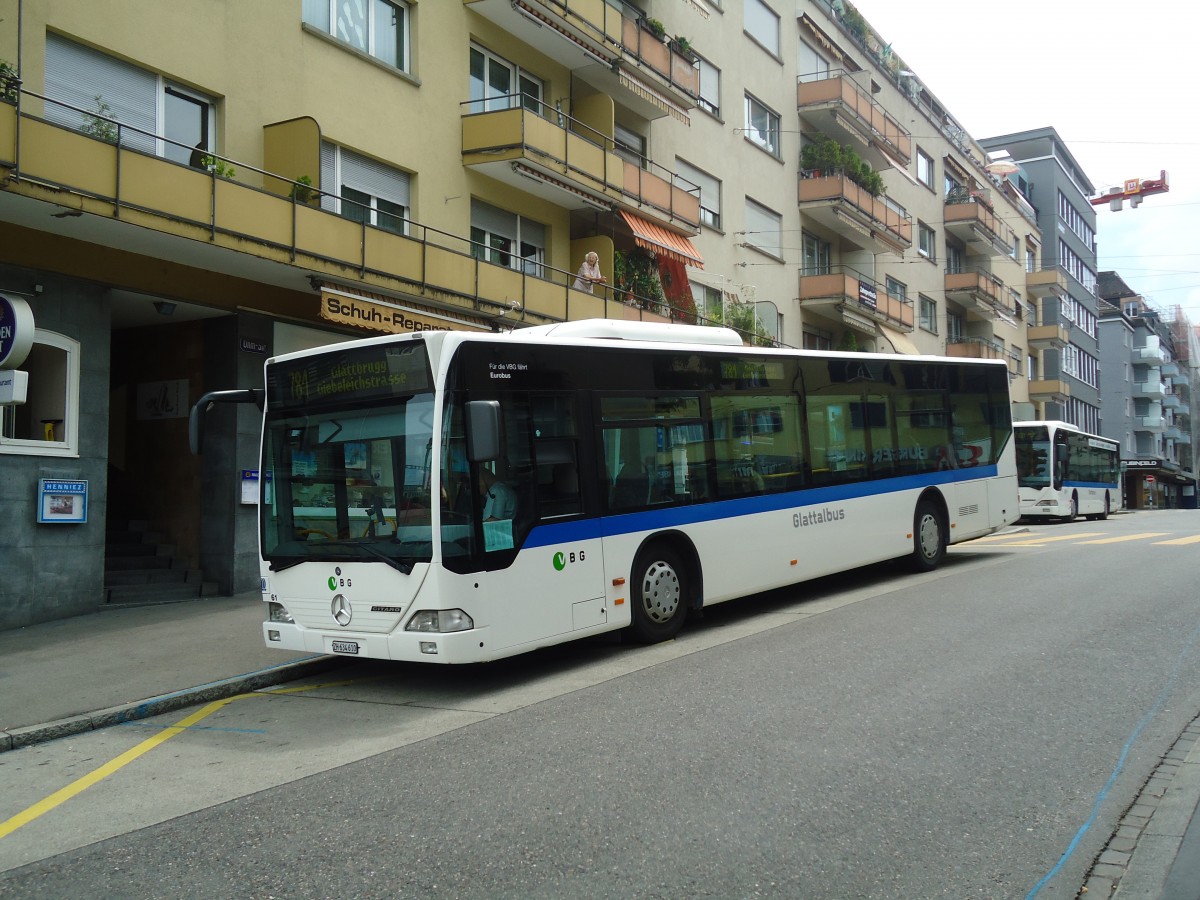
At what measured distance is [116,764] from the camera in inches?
258

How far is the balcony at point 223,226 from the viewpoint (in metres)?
10.7

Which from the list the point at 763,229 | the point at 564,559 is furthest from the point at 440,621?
the point at 763,229

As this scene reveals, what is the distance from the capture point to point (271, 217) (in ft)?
43.0

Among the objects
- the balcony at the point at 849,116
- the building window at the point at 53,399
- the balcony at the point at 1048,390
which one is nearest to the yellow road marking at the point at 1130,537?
the balcony at the point at 849,116

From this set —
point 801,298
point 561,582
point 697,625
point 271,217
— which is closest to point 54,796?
point 561,582

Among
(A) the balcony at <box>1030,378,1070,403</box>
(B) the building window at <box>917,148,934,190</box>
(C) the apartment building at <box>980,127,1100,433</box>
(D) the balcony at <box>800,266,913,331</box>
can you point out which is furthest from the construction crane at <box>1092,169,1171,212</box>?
(D) the balcony at <box>800,266,913,331</box>

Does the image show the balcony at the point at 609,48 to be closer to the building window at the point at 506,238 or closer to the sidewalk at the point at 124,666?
the building window at the point at 506,238

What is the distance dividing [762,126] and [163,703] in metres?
26.3

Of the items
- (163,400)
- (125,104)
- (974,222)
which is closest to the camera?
(125,104)

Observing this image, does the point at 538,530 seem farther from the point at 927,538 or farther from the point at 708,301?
the point at 708,301

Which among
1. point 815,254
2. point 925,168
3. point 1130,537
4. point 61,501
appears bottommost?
point 1130,537

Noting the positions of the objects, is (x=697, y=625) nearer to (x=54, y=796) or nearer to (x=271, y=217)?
(x=54, y=796)

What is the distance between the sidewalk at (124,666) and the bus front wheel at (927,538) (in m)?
8.10

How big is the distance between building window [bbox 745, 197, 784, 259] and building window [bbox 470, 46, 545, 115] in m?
9.84
